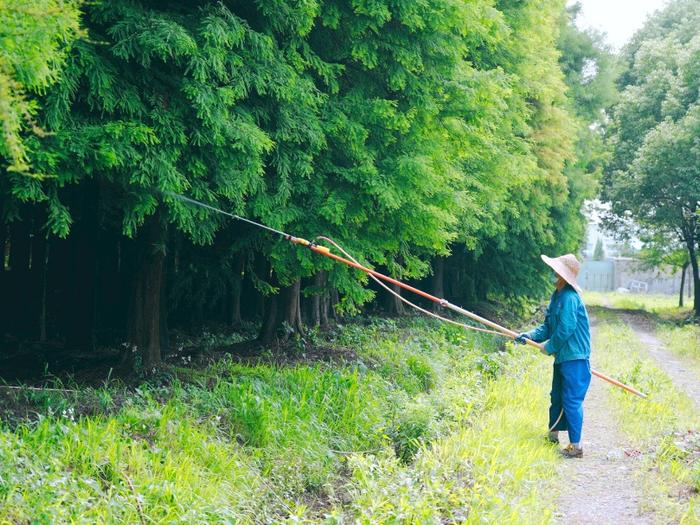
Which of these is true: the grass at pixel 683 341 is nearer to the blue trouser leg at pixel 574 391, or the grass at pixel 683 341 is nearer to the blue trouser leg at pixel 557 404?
the blue trouser leg at pixel 557 404

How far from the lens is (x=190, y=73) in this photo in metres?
7.97

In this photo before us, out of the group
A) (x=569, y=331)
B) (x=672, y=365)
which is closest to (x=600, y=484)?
(x=569, y=331)

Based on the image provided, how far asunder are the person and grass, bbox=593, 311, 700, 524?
82cm

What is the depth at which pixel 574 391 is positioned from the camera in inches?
318

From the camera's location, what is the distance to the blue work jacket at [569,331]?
8078mm

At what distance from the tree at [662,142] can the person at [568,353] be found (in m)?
23.0

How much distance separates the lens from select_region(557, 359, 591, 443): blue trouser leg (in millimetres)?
7969

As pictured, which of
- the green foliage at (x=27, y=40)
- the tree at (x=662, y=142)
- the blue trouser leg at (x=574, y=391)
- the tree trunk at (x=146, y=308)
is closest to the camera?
the green foliage at (x=27, y=40)

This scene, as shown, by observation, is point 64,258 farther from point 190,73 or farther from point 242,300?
point 190,73

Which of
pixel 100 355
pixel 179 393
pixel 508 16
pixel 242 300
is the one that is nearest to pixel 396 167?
pixel 179 393

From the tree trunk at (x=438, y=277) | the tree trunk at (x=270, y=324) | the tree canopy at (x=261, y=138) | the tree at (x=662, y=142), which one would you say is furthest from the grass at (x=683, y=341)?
the tree trunk at (x=270, y=324)

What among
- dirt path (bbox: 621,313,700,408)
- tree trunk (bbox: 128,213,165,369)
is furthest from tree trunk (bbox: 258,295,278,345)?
dirt path (bbox: 621,313,700,408)

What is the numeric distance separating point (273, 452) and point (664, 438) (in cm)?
432

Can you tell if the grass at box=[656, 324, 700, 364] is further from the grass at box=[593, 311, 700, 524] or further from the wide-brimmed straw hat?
the wide-brimmed straw hat
